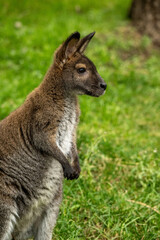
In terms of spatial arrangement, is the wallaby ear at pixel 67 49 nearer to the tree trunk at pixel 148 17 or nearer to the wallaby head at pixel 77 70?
the wallaby head at pixel 77 70

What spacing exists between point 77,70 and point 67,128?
536mm

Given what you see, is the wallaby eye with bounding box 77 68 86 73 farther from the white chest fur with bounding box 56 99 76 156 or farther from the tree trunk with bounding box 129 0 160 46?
the tree trunk with bounding box 129 0 160 46

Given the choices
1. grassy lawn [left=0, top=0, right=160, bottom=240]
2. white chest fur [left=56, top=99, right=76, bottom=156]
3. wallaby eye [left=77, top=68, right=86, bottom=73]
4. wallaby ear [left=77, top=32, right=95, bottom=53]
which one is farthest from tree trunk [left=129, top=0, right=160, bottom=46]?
white chest fur [left=56, top=99, right=76, bottom=156]

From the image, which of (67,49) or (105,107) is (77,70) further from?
(105,107)

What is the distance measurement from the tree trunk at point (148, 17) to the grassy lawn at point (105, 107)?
213 millimetres

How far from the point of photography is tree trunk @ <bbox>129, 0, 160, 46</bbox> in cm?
884

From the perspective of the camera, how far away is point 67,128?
12.1ft

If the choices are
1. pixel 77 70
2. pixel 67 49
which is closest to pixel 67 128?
pixel 77 70

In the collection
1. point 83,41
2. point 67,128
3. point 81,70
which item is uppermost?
point 83,41

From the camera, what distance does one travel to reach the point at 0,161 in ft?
11.5

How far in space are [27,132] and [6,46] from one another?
15.3ft

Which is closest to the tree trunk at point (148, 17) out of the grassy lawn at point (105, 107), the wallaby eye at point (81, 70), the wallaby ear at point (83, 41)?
the grassy lawn at point (105, 107)

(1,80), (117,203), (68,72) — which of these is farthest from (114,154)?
(1,80)

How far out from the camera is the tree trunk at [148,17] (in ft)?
29.0
